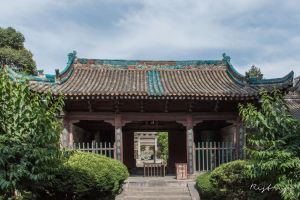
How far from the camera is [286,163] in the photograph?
6262 mm

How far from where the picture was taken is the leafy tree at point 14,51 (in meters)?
34.5

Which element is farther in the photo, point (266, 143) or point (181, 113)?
point (181, 113)

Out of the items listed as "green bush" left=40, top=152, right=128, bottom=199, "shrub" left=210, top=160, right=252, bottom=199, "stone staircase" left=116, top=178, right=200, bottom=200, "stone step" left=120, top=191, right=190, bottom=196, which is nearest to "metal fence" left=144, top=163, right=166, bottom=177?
"stone staircase" left=116, top=178, right=200, bottom=200

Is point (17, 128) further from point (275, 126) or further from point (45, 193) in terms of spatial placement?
point (275, 126)

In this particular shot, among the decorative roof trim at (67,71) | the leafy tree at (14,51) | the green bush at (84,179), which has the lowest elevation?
the green bush at (84,179)

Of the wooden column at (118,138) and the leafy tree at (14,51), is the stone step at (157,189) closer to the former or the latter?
the wooden column at (118,138)

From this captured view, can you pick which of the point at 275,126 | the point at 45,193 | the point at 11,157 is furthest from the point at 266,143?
the point at 45,193

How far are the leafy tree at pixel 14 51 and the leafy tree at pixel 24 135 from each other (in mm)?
27617

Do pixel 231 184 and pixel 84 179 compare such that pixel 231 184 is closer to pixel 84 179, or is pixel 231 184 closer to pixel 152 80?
pixel 84 179

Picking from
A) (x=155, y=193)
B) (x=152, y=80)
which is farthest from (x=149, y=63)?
(x=155, y=193)

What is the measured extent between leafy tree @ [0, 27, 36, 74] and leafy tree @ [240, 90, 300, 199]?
2816 centimetres

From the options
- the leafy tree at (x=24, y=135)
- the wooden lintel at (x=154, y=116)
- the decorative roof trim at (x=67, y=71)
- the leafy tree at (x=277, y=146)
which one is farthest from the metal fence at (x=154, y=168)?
the leafy tree at (x=24, y=135)

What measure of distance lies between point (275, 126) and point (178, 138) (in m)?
11.9

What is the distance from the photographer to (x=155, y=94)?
12.8m
